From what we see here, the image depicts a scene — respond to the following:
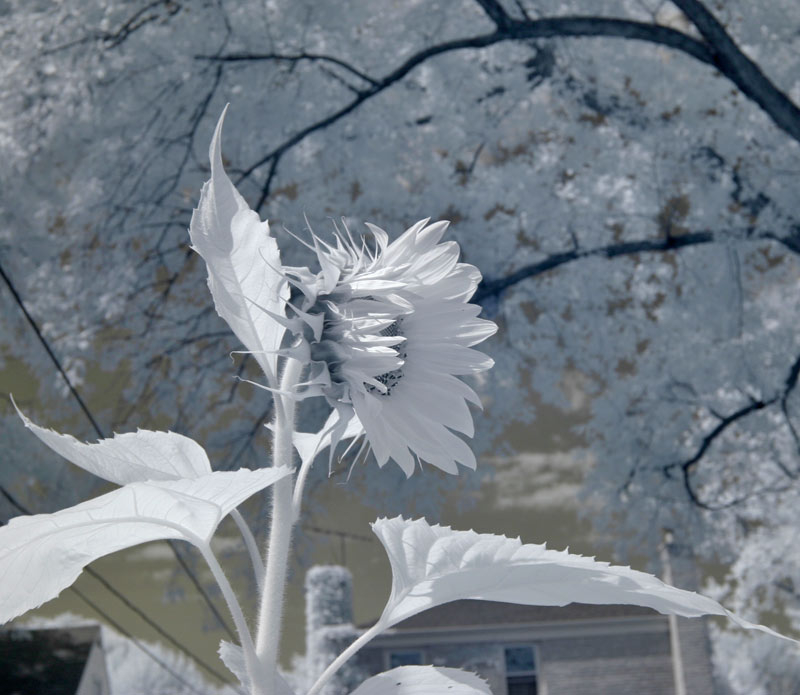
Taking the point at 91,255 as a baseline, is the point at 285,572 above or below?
below

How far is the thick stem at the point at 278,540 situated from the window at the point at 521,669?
8.48 m

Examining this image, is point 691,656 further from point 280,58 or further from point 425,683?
point 425,683

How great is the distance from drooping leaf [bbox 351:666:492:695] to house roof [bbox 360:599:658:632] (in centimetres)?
821

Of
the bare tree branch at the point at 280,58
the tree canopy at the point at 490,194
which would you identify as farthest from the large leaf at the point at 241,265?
the bare tree branch at the point at 280,58

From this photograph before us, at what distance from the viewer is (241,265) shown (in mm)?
417

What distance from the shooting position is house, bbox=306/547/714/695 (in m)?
8.20

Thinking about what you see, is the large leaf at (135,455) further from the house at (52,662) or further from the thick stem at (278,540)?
the house at (52,662)

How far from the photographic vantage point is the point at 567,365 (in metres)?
4.99

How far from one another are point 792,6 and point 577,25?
1331mm

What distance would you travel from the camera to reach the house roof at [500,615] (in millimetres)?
8352

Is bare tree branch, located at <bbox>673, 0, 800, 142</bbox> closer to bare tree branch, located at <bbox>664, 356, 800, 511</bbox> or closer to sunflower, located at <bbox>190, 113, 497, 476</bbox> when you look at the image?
bare tree branch, located at <bbox>664, 356, 800, 511</bbox>

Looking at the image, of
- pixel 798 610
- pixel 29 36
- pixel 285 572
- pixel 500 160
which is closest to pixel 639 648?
pixel 798 610

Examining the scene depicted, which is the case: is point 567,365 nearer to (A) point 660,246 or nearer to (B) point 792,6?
(A) point 660,246

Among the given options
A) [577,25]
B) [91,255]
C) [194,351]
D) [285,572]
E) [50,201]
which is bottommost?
[285,572]
